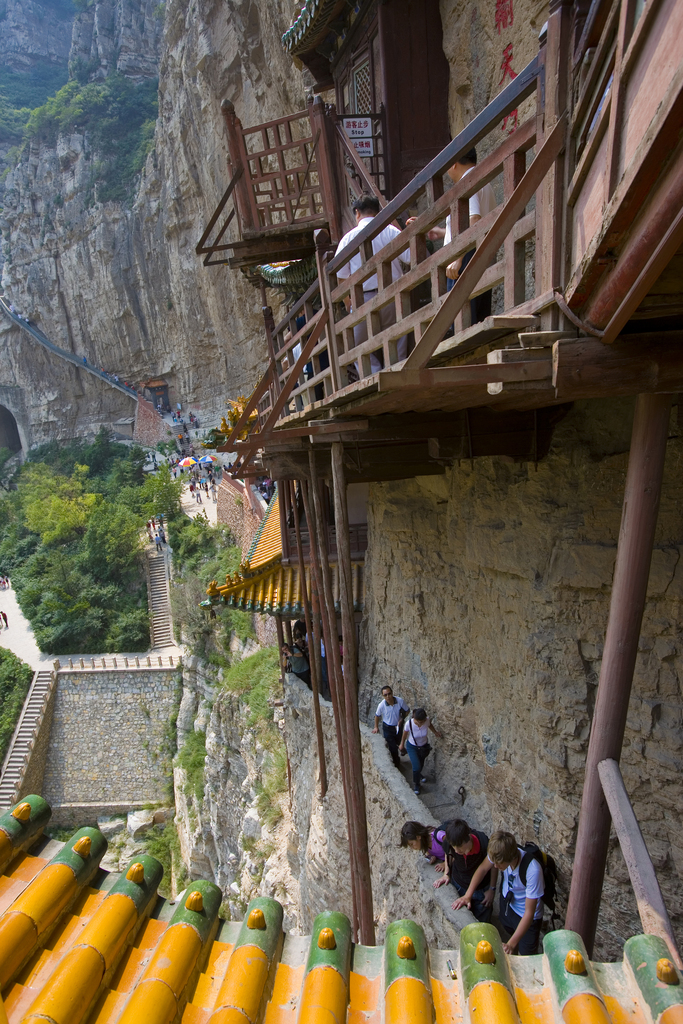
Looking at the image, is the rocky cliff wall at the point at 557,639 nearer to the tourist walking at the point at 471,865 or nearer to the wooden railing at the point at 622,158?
the tourist walking at the point at 471,865

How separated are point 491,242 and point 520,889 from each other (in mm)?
3476

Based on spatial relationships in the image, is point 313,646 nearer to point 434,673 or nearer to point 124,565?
point 434,673

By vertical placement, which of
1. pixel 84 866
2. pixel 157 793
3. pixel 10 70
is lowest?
pixel 157 793

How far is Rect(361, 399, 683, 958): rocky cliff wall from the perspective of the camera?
3.26 metres

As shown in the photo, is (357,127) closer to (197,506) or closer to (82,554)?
(82,554)

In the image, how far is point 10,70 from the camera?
177ft

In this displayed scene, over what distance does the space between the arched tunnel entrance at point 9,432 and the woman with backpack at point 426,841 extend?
5150 centimetres

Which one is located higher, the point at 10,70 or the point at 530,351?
the point at 10,70

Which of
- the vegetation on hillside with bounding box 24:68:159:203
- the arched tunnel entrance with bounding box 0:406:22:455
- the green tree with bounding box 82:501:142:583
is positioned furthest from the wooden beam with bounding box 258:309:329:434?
the arched tunnel entrance with bounding box 0:406:22:455

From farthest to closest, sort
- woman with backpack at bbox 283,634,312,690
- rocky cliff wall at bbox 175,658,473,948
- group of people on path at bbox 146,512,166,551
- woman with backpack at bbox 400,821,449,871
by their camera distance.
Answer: group of people on path at bbox 146,512,166,551 < woman with backpack at bbox 283,634,312,690 < rocky cliff wall at bbox 175,658,473,948 < woman with backpack at bbox 400,821,449,871

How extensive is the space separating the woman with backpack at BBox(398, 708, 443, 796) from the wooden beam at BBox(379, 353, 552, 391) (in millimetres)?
4137

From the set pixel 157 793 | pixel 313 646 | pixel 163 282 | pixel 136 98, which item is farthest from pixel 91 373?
pixel 313 646

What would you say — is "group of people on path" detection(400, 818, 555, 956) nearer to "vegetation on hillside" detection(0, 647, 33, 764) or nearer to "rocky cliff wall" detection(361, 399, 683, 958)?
"rocky cliff wall" detection(361, 399, 683, 958)

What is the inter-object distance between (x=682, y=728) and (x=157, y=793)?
67.3 ft
